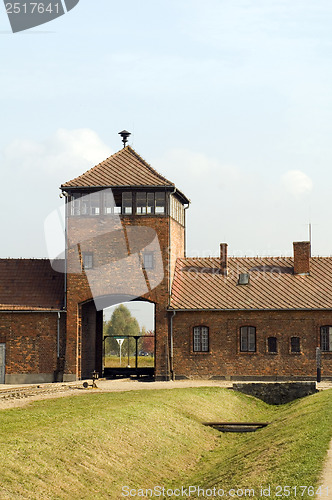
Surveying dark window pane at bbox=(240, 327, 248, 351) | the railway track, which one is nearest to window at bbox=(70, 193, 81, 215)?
the railway track

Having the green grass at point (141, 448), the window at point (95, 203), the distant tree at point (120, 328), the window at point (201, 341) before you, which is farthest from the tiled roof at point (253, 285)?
the distant tree at point (120, 328)

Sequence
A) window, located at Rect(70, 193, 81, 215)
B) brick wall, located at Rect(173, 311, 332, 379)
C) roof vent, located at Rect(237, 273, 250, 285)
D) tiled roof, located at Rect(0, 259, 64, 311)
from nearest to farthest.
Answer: brick wall, located at Rect(173, 311, 332, 379), window, located at Rect(70, 193, 81, 215), tiled roof, located at Rect(0, 259, 64, 311), roof vent, located at Rect(237, 273, 250, 285)

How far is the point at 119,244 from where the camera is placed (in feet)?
127

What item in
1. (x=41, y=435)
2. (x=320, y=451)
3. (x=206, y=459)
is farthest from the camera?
(x=206, y=459)

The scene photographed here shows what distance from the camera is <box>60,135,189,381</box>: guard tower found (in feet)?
127

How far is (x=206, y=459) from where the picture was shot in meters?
21.1

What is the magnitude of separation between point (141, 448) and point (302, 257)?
929 inches

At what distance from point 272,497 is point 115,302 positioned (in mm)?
28656

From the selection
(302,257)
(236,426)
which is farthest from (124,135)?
(236,426)

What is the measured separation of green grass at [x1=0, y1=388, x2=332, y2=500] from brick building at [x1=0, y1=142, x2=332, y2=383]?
1049 cm

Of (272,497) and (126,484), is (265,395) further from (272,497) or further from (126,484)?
(272,497)

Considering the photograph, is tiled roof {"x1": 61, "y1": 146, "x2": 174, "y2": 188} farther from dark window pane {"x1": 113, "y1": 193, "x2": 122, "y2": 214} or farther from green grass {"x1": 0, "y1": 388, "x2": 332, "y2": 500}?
green grass {"x1": 0, "y1": 388, "x2": 332, "y2": 500}

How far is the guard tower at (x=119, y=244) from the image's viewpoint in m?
38.6

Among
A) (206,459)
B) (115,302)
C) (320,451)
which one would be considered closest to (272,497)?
(320,451)
